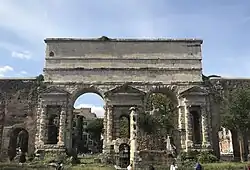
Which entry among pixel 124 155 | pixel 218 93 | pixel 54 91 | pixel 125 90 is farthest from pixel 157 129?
pixel 54 91

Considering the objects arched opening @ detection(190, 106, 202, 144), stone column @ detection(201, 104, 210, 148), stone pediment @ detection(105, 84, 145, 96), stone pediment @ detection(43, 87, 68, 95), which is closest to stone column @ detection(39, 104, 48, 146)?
stone pediment @ detection(43, 87, 68, 95)

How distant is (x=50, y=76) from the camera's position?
3039 centimetres

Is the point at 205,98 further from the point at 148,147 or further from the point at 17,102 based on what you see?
the point at 17,102

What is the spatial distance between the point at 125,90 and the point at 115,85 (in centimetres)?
101

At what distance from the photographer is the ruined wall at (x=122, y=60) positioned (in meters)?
30.4

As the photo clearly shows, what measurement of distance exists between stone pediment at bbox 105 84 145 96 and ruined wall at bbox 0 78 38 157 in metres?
7.00

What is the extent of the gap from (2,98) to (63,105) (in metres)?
5.86

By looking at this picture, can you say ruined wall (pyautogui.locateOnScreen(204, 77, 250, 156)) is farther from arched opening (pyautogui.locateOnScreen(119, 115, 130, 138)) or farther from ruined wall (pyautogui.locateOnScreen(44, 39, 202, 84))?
arched opening (pyautogui.locateOnScreen(119, 115, 130, 138))

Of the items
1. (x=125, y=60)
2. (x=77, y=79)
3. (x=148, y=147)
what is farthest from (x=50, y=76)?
(x=148, y=147)

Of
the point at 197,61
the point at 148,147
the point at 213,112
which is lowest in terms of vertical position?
the point at 148,147

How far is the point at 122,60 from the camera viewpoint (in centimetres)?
3083

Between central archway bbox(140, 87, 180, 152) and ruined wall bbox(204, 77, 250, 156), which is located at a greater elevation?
ruined wall bbox(204, 77, 250, 156)

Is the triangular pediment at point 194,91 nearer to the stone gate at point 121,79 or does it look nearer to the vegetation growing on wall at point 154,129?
the stone gate at point 121,79

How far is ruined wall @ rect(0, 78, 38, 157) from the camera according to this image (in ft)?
99.1
